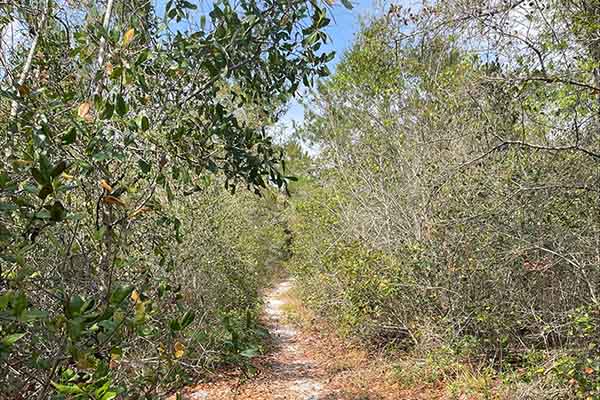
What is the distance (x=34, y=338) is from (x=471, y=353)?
18.9 ft

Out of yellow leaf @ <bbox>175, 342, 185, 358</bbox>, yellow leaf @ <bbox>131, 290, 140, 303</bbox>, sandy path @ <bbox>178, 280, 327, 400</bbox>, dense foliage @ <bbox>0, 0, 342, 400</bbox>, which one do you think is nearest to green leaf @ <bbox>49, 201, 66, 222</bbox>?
dense foliage @ <bbox>0, 0, 342, 400</bbox>

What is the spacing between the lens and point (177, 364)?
162 cm

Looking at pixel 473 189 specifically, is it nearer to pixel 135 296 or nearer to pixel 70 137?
pixel 135 296

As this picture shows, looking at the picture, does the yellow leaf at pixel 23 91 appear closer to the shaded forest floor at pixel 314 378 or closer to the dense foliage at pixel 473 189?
the dense foliage at pixel 473 189

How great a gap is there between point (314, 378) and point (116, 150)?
23.1 ft

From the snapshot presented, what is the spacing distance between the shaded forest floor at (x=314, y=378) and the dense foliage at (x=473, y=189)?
55 cm

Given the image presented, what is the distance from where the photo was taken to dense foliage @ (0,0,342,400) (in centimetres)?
131

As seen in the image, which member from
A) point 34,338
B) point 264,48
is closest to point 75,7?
point 264,48

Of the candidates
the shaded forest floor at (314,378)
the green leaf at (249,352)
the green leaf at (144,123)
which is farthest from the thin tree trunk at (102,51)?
the shaded forest floor at (314,378)

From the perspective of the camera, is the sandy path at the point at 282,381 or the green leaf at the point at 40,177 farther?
the sandy path at the point at 282,381

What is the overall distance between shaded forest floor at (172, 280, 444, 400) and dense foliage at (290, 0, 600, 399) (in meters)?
0.55

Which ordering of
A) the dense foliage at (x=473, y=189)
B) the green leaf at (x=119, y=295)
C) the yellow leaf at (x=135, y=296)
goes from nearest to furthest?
the green leaf at (x=119, y=295)
the yellow leaf at (x=135, y=296)
the dense foliage at (x=473, y=189)

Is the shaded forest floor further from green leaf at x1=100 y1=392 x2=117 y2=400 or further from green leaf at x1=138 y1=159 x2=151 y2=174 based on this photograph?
green leaf at x1=100 y1=392 x2=117 y2=400

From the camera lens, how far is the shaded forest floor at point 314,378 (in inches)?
261
